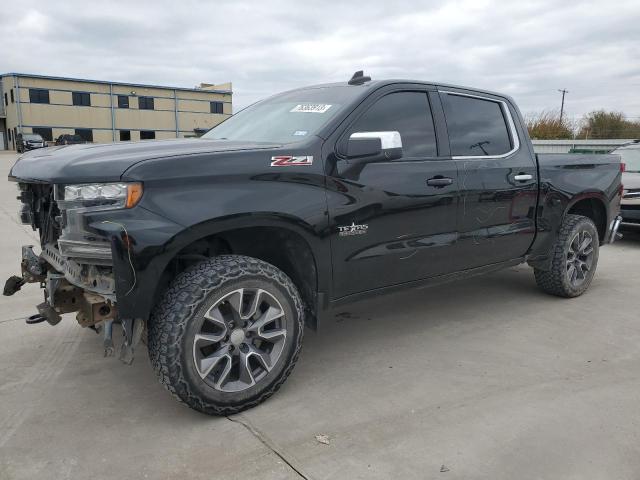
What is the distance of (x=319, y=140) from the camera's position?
3.21 m

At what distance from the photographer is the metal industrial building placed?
46344 mm

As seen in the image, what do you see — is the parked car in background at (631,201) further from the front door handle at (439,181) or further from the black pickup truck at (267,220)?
the front door handle at (439,181)

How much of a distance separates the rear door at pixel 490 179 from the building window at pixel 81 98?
166ft

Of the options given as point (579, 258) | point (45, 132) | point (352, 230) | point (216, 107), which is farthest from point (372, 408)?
point (216, 107)

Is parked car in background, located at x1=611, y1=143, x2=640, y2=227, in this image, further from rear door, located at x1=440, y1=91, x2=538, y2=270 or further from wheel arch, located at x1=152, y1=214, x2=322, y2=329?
wheel arch, located at x1=152, y1=214, x2=322, y2=329

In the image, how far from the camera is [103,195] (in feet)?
8.57

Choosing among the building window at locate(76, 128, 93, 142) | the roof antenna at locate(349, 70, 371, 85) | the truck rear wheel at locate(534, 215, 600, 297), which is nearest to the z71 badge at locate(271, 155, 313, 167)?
the roof antenna at locate(349, 70, 371, 85)

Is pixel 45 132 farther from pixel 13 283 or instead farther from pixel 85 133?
pixel 13 283

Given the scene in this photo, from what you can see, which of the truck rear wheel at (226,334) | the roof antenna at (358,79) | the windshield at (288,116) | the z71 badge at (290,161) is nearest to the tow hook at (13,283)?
the truck rear wheel at (226,334)

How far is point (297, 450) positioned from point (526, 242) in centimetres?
288

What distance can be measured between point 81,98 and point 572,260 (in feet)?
168

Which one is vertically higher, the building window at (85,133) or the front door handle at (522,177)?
the building window at (85,133)

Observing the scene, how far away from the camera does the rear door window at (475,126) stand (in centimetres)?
402

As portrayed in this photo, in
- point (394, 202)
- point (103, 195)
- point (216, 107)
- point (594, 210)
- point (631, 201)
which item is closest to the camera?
point (103, 195)
